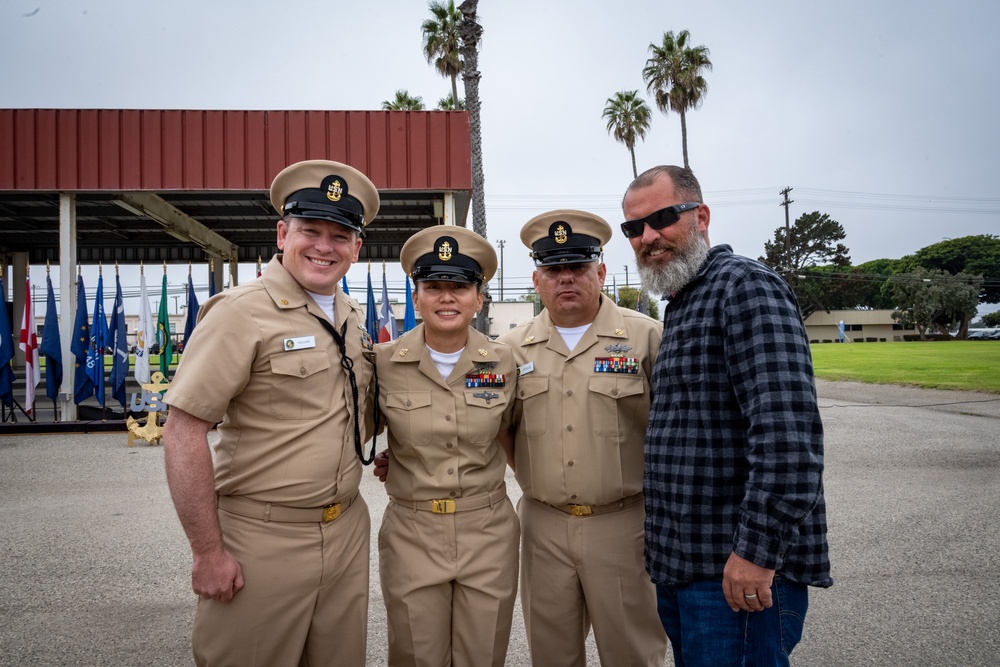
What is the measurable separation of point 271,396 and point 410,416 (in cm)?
62

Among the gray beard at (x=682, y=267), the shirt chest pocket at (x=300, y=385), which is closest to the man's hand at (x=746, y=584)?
the gray beard at (x=682, y=267)

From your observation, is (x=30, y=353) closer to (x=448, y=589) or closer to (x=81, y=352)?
(x=81, y=352)

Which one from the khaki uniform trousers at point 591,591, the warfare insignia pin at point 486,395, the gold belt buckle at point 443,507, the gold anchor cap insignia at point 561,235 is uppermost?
the gold anchor cap insignia at point 561,235

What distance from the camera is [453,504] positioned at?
8.09 feet

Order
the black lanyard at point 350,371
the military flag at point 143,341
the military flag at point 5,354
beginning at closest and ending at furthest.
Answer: the black lanyard at point 350,371, the military flag at point 5,354, the military flag at point 143,341

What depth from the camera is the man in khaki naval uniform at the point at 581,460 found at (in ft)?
8.14

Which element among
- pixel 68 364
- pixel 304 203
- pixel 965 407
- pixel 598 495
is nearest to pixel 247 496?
pixel 304 203

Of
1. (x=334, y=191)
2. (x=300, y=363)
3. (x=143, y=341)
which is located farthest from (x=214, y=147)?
(x=300, y=363)

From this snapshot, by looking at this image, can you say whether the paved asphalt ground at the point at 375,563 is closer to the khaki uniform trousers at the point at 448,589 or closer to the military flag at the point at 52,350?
the khaki uniform trousers at the point at 448,589

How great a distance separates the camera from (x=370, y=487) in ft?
21.7

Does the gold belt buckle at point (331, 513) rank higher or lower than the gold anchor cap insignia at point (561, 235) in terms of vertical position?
lower

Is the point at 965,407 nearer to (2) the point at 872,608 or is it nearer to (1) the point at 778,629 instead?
(2) the point at 872,608

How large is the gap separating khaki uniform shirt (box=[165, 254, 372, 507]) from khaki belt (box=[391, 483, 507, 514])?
35cm

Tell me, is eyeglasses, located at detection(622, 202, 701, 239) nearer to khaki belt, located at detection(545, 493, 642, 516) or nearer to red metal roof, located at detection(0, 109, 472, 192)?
khaki belt, located at detection(545, 493, 642, 516)
